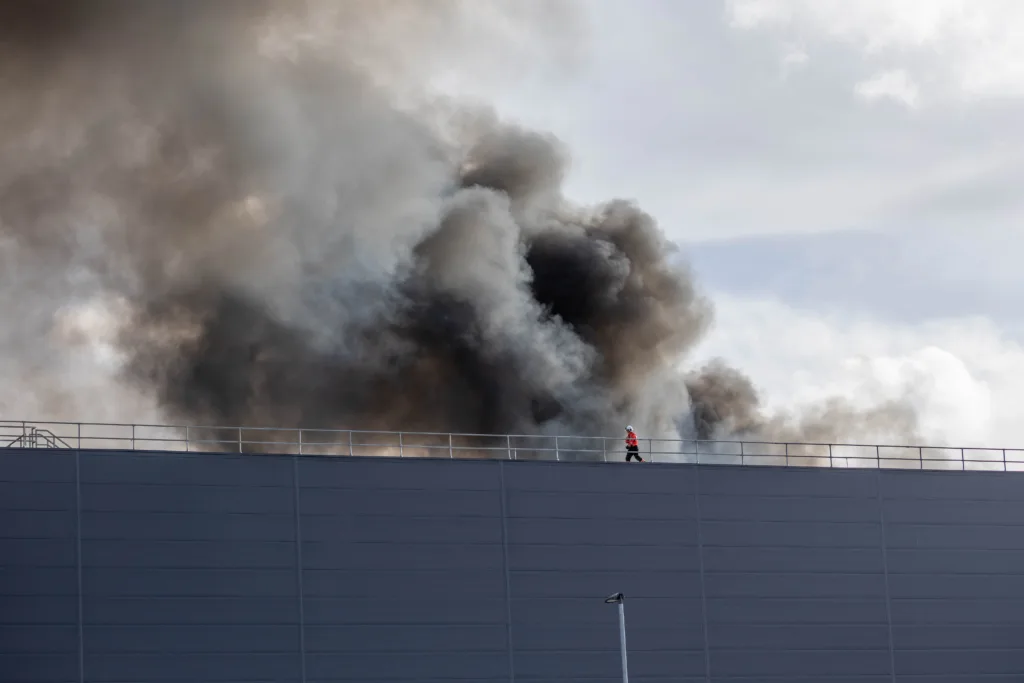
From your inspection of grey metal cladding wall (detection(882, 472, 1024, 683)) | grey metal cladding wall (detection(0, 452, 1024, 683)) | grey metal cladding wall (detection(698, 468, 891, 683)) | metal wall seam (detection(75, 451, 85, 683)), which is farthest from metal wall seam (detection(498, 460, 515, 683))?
grey metal cladding wall (detection(882, 472, 1024, 683))

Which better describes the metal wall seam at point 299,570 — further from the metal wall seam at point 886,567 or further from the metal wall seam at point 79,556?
the metal wall seam at point 886,567

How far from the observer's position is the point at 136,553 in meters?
28.0

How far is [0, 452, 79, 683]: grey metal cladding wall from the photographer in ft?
88.0

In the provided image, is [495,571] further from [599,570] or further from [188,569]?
[188,569]

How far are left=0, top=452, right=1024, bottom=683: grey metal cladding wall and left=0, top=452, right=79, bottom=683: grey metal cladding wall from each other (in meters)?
0.04

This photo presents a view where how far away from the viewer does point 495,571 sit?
30234mm

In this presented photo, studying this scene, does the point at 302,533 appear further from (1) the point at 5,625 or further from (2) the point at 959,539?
(2) the point at 959,539

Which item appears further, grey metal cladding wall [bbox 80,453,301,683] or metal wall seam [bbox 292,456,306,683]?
metal wall seam [bbox 292,456,306,683]

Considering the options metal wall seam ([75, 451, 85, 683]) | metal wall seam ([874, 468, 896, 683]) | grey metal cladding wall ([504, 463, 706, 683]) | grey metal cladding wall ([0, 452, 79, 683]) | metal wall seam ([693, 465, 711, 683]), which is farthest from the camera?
metal wall seam ([874, 468, 896, 683])

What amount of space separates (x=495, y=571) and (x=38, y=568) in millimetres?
9192

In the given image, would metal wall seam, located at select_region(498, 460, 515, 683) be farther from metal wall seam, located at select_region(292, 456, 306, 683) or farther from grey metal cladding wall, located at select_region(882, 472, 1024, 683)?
grey metal cladding wall, located at select_region(882, 472, 1024, 683)

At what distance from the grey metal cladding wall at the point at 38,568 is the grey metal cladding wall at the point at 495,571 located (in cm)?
4

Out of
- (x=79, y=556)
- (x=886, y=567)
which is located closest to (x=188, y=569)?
(x=79, y=556)

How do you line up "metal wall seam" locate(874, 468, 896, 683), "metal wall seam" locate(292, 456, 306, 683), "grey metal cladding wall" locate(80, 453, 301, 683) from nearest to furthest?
"grey metal cladding wall" locate(80, 453, 301, 683) < "metal wall seam" locate(292, 456, 306, 683) < "metal wall seam" locate(874, 468, 896, 683)
